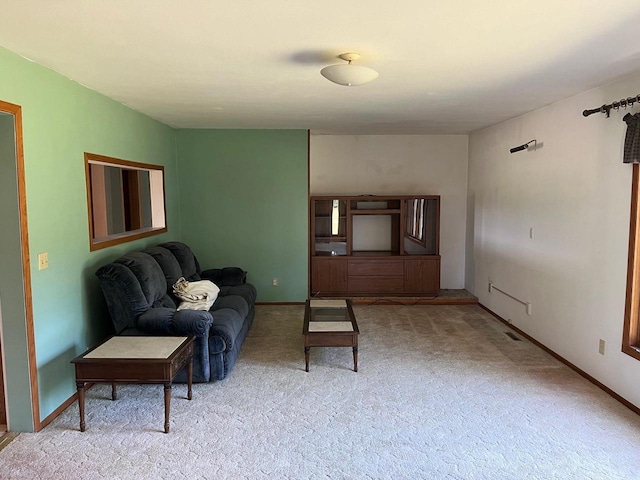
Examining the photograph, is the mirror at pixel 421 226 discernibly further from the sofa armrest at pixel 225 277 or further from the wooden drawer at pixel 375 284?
the sofa armrest at pixel 225 277

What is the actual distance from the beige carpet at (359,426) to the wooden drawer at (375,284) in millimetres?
1905

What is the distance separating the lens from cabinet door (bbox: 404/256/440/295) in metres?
5.92

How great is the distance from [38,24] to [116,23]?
0.38 meters

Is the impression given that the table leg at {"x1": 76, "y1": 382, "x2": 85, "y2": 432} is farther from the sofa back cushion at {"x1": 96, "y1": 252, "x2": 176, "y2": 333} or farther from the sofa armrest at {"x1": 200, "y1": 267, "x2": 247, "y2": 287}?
the sofa armrest at {"x1": 200, "y1": 267, "x2": 247, "y2": 287}

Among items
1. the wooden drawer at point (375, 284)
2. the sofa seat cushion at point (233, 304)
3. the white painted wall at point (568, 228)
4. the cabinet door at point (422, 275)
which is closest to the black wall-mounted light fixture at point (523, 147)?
the white painted wall at point (568, 228)

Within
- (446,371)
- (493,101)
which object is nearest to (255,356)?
(446,371)

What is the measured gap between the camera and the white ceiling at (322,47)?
193cm

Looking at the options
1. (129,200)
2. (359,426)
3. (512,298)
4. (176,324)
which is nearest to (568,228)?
(512,298)

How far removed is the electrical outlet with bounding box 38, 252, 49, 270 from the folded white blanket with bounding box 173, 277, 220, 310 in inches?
48.3

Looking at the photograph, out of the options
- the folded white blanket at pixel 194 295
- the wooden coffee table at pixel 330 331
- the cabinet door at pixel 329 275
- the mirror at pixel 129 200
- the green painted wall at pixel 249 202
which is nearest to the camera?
the wooden coffee table at pixel 330 331

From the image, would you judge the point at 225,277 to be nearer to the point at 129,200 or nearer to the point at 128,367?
the point at 129,200

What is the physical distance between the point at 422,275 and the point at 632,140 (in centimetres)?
335

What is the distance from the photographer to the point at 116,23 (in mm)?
2080

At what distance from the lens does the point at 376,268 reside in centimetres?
592
